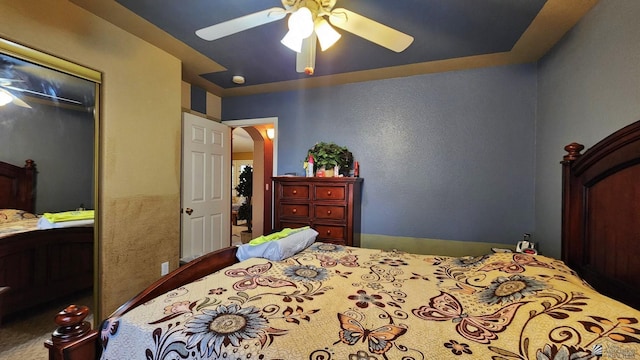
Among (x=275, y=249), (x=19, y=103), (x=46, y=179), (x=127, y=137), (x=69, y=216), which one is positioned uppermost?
(x=19, y=103)

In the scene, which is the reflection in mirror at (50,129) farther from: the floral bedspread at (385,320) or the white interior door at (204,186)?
the floral bedspread at (385,320)

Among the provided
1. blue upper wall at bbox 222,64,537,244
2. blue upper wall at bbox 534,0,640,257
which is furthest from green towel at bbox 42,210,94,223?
blue upper wall at bbox 534,0,640,257

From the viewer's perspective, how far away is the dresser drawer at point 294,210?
3020 millimetres

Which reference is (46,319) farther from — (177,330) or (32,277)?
(177,330)

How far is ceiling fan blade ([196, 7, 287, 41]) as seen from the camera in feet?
5.24

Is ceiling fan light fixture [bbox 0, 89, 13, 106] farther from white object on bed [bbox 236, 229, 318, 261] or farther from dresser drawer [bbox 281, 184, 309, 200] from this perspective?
dresser drawer [bbox 281, 184, 309, 200]

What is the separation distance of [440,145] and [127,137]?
2985 mm

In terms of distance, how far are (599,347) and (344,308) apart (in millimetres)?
705

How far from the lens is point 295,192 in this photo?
3.06 meters

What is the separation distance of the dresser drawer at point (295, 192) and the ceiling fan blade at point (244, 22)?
1681 millimetres

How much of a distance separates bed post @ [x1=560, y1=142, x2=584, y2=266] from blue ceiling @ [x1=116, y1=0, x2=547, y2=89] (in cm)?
105

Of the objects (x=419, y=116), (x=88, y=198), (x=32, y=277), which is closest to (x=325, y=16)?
(x=419, y=116)

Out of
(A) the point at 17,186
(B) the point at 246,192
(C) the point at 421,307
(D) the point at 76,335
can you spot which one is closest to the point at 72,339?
(D) the point at 76,335

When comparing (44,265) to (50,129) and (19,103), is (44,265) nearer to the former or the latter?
(50,129)
